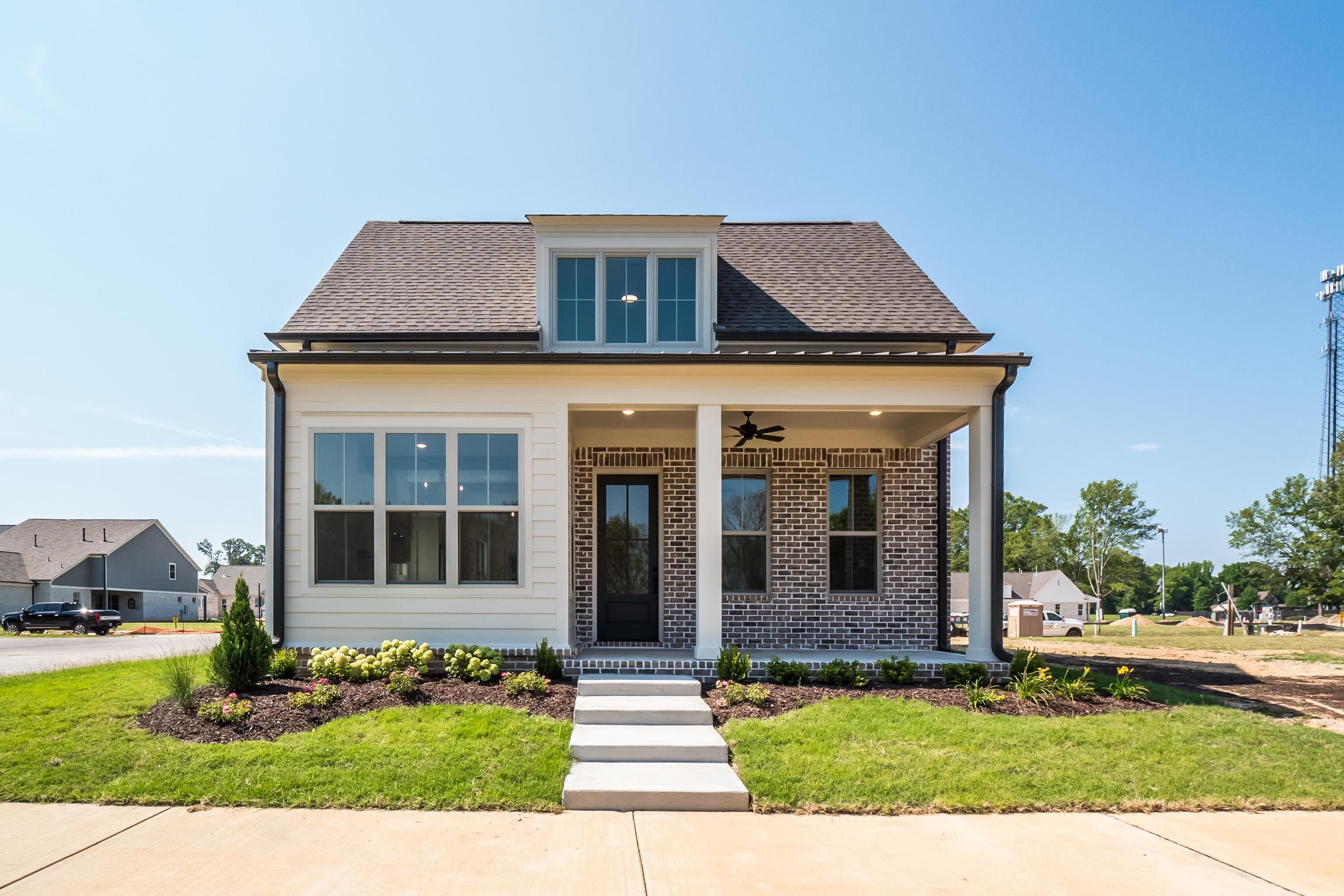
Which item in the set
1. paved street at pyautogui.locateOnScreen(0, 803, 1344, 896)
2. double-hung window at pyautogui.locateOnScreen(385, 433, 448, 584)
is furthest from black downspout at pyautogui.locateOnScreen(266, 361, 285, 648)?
paved street at pyautogui.locateOnScreen(0, 803, 1344, 896)

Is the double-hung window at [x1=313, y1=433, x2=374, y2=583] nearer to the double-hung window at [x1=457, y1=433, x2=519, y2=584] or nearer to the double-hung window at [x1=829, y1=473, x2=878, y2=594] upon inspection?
the double-hung window at [x1=457, y1=433, x2=519, y2=584]

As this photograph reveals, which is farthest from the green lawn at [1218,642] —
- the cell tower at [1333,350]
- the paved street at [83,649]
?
the cell tower at [1333,350]

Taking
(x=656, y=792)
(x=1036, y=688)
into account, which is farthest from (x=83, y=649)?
(x=1036, y=688)

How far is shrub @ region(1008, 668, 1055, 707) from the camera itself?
24.3 ft

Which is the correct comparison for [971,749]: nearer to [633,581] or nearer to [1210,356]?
[633,581]

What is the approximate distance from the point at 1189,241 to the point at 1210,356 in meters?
12.5

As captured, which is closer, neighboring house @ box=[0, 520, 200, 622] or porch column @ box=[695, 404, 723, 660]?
porch column @ box=[695, 404, 723, 660]

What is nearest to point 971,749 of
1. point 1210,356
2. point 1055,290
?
point 1055,290

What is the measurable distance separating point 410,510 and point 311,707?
93.1 inches

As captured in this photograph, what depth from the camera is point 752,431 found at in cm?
955

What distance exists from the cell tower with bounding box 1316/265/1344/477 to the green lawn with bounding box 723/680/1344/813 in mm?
50719

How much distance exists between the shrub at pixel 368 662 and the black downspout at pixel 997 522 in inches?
244

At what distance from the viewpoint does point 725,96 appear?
36.9 feet

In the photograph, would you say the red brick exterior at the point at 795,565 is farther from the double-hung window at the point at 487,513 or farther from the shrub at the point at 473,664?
the shrub at the point at 473,664
